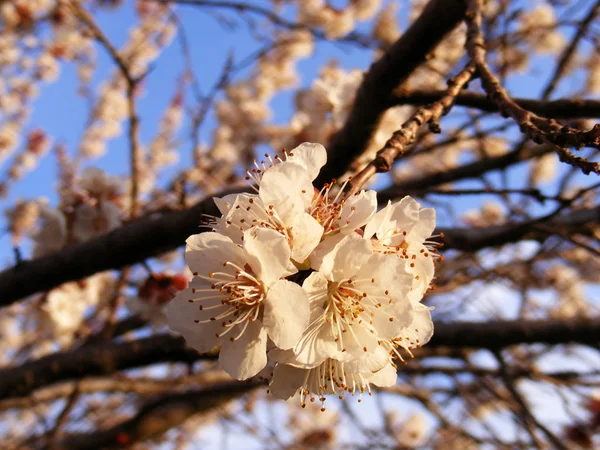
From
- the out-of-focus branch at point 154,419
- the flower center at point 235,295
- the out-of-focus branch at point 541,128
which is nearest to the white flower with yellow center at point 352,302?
the flower center at point 235,295

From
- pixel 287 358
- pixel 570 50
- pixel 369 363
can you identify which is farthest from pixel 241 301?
pixel 570 50

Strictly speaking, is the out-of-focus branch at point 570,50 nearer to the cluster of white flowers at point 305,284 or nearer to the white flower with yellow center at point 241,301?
the cluster of white flowers at point 305,284

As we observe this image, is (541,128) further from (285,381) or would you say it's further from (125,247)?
(125,247)

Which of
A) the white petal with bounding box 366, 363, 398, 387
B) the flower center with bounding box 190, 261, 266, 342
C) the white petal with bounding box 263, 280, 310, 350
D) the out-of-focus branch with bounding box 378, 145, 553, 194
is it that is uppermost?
the out-of-focus branch with bounding box 378, 145, 553, 194

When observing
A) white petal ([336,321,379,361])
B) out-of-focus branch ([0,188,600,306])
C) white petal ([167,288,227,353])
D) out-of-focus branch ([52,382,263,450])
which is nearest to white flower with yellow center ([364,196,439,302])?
white petal ([336,321,379,361])

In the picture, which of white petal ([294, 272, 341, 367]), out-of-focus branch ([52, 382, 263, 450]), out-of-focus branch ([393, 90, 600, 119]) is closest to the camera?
white petal ([294, 272, 341, 367])

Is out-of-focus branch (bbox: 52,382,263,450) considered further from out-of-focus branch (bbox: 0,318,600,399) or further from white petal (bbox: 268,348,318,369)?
white petal (bbox: 268,348,318,369)

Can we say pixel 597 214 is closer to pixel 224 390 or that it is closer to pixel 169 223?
pixel 169 223
